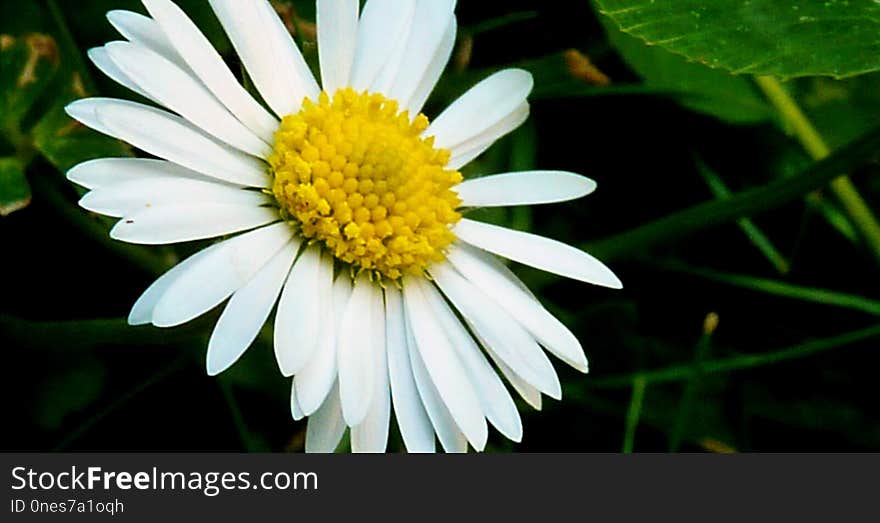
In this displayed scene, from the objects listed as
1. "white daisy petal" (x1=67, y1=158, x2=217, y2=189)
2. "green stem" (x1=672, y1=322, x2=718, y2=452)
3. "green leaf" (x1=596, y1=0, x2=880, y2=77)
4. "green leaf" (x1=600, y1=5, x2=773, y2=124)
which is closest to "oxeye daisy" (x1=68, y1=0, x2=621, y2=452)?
"white daisy petal" (x1=67, y1=158, x2=217, y2=189)

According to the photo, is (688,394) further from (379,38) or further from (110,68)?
(110,68)

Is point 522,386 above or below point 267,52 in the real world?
below

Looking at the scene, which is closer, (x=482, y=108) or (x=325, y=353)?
(x=325, y=353)

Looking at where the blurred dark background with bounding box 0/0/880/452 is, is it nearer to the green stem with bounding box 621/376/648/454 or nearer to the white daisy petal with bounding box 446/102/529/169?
the green stem with bounding box 621/376/648/454

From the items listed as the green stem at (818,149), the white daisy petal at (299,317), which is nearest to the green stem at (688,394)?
the green stem at (818,149)

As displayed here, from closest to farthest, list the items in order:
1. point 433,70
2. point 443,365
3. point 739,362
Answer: point 443,365, point 433,70, point 739,362

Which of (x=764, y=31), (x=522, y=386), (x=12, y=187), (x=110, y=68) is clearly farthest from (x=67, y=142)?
(x=764, y=31)
